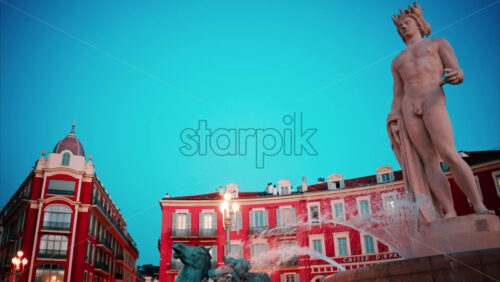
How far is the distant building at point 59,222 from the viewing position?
31938mm

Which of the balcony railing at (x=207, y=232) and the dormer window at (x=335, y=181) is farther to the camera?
the dormer window at (x=335, y=181)

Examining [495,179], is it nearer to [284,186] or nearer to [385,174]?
[385,174]

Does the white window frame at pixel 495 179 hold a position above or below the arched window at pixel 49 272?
above

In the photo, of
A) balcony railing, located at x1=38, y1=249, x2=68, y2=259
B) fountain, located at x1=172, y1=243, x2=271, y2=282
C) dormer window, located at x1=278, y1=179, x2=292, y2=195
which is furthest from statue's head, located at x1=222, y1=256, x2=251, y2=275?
balcony railing, located at x1=38, y1=249, x2=68, y2=259

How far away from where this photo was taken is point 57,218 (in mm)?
33625

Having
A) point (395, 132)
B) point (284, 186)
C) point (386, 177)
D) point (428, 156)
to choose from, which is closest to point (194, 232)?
point (284, 186)

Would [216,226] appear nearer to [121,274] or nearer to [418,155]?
[121,274]

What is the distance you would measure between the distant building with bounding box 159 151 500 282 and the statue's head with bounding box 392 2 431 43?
1019 inches

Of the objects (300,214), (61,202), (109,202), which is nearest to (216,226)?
(300,214)

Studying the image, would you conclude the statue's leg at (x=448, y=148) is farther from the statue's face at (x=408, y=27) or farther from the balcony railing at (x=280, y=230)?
the balcony railing at (x=280, y=230)

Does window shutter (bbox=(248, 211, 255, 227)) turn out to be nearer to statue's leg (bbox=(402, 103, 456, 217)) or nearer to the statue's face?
statue's leg (bbox=(402, 103, 456, 217))

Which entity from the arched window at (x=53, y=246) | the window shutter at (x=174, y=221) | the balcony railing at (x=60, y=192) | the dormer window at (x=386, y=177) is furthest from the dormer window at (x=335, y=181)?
the arched window at (x=53, y=246)

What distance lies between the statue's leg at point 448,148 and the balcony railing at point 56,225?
34237mm

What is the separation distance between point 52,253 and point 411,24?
34.2 meters
